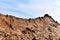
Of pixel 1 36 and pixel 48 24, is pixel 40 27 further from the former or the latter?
pixel 1 36

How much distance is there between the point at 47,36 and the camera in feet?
104

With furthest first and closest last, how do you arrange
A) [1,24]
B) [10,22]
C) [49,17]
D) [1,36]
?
[49,17]
[10,22]
[1,24]
[1,36]

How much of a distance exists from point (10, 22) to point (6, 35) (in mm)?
3662

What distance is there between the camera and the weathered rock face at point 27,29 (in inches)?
1083

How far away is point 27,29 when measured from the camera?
101 ft

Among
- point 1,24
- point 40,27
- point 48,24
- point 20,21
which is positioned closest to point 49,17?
point 48,24

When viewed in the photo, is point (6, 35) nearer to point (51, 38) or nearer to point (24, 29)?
point (24, 29)

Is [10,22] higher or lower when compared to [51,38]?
higher

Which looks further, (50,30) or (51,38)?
(50,30)

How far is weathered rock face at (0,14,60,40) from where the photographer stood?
90.2 feet

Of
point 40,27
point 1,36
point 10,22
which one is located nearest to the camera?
point 1,36

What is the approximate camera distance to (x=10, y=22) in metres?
29.9

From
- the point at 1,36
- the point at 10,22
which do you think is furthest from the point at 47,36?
the point at 1,36

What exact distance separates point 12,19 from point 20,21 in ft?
5.13
